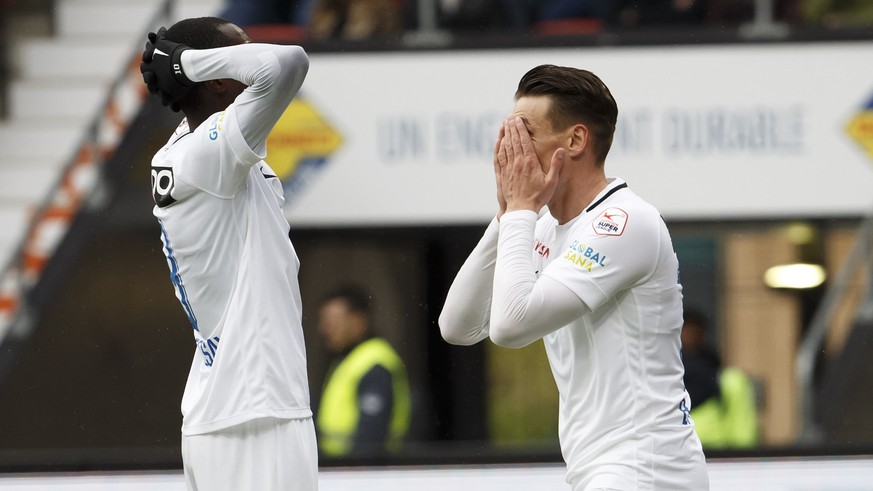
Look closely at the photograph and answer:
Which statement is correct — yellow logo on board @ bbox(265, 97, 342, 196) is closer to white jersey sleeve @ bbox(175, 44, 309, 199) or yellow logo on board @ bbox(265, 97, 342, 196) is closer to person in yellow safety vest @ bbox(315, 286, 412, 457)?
person in yellow safety vest @ bbox(315, 286, 412, 457)

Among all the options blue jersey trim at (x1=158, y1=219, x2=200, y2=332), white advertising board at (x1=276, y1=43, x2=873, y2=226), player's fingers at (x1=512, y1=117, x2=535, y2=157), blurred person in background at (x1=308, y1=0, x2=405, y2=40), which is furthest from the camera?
blurred person in background at (x1=308, y1=0, x2=405, y2=40)

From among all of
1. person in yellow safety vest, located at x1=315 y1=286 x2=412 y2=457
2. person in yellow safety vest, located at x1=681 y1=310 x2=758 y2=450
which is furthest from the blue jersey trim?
person in yellow safety vest, located at x1=681 y1=310 x2=758 y2=450

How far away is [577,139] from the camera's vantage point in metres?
2.79

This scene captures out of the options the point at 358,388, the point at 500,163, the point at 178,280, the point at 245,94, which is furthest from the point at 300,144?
the point at 500,163

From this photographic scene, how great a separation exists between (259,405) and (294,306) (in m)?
0.22

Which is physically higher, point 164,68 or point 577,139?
point 164,68

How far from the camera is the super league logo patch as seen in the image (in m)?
2.68

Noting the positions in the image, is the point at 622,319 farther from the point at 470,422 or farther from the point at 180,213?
the point at 470,422

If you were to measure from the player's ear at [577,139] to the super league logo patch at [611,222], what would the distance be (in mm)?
144

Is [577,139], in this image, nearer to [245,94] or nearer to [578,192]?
[578,192]

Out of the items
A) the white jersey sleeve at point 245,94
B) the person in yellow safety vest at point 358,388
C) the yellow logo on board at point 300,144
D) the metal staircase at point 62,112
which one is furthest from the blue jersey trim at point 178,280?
the metal staircase at point 62,112

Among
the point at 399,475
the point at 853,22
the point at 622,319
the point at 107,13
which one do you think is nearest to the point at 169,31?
the point at 622,319

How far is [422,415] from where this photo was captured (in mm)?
6520

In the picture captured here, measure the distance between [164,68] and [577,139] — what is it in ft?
2.78
